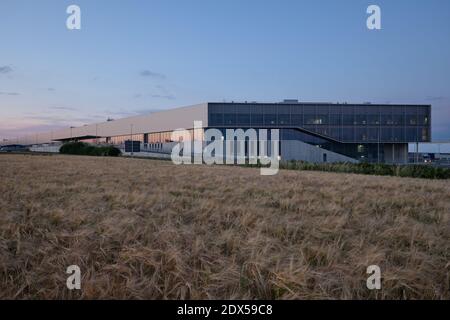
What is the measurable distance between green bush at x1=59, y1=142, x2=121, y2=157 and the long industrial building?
12003 millimetres

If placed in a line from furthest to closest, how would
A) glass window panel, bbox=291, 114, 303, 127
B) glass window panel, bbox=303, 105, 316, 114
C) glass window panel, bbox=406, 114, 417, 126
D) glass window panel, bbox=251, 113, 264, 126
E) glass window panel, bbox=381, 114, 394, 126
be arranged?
glass window panel, bbox=406, 114, 417, 126, glass window panel, bbox=381, 114, 394, 126, glass window panel, bbox=303, 105, 316, 114, glass window panel, bbox=291, 114, 303, 127, glass window panel, bbox=251, 113, 264, 126

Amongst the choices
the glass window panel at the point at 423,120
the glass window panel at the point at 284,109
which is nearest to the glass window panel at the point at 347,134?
the glass window panel at the point at 284,109

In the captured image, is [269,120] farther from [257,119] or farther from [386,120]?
[386,120]

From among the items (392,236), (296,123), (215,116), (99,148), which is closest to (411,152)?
(296,123)

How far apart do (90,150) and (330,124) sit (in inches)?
1960

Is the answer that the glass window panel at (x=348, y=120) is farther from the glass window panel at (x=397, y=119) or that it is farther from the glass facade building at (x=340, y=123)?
the glass window panel at (x=397, y=119)

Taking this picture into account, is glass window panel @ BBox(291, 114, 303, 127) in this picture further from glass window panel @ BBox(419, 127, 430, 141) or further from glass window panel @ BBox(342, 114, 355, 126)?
glass window panel @ BBox(419, 127, 430, 141)

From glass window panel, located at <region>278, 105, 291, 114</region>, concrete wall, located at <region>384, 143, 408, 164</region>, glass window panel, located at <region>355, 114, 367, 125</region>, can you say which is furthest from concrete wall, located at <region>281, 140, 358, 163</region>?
concrete wall, located at <region>384, 143, 408, 164</region>

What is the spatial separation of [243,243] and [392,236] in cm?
219

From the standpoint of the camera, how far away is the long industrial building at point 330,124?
63438mm

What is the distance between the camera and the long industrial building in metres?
63.4

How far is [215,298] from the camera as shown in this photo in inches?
112

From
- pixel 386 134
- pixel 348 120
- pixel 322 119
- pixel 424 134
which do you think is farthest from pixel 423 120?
pixel 322 119

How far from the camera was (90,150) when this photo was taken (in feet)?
220
